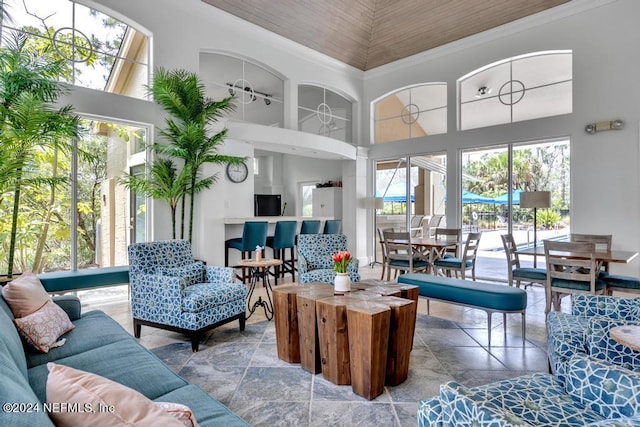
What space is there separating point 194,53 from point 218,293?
428 centimetres

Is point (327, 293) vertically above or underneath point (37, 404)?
underneath

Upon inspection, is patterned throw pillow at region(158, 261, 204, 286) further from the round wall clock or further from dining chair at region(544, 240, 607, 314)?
dining chair at region(544, 240, 607, 314)

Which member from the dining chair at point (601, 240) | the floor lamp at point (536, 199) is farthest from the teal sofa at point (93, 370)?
the floor lamp at point (536, 199)

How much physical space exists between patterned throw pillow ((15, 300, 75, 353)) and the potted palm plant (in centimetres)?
290

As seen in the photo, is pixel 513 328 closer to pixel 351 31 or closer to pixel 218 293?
pixel 218 293

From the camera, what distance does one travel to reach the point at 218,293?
3262mm

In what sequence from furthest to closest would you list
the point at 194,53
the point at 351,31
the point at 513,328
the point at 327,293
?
the point at 351,31 → the point at 194,53 → the point at 513,328 → the point at 327,293

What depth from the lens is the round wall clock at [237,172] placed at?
612cm

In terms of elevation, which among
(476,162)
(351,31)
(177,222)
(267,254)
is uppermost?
(351,31)

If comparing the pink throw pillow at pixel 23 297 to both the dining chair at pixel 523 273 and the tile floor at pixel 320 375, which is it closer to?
the tile floor at pixel 320 375

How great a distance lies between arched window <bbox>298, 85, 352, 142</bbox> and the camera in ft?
27.0

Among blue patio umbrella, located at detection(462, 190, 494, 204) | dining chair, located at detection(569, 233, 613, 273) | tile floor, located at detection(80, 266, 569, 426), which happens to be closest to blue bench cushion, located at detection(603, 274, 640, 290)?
dining chair, located at detection(569, 233, 613, 273)

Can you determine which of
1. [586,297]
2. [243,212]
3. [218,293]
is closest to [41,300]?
[218,293]

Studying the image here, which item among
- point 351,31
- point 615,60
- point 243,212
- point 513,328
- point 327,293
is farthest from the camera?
point 351,31
